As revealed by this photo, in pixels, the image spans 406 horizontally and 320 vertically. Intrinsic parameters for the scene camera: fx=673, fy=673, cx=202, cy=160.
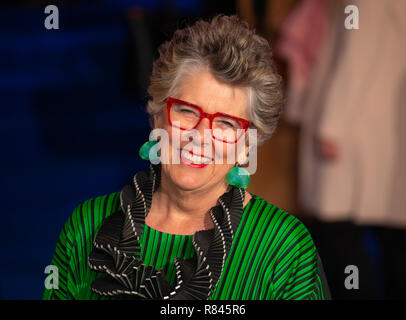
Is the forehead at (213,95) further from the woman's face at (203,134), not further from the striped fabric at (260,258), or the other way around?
the striped fabric at (260,258)

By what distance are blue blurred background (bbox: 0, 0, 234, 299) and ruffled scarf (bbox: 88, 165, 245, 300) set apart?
3.37 ft

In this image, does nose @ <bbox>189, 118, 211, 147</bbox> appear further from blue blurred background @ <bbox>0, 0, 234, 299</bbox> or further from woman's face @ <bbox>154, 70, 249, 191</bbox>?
blue blurred background @ <bbox>0, 0, 234, 299</bbox>

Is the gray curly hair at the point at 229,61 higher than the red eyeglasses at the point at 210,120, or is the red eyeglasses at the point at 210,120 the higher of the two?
the gray curly hair at the point at 229,61

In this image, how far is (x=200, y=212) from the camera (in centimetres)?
173

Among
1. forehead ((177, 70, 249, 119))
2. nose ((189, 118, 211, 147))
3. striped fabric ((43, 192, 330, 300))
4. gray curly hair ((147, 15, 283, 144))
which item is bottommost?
striped fabric ((43, 192, 330, 300))

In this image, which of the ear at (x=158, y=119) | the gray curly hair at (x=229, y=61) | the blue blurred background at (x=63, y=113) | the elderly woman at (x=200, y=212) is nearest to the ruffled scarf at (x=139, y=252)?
the elderly woman at (x=200, y=212)

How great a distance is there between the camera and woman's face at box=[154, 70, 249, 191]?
61.7 inches

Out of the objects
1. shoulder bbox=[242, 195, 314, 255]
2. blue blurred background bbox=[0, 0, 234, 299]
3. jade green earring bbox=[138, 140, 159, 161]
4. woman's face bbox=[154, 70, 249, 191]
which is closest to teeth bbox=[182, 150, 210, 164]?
woman's face bbox=[154, 70, 249, 191]

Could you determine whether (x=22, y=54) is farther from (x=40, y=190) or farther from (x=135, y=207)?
(x=135, y=207)

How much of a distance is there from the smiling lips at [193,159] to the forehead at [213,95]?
0.38 feet

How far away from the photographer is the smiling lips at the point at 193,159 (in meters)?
1.60

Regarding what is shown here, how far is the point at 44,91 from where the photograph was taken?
6.27 meters

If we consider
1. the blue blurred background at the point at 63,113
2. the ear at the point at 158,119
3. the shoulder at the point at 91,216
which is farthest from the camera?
the blue blurred background at the point at 63,113

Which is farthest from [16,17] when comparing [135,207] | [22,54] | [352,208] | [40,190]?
[135,207]
